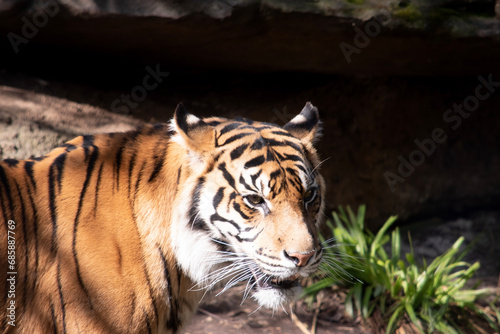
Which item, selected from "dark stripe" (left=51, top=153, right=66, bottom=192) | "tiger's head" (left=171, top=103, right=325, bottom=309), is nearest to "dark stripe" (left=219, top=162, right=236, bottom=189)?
"tiger's head" (left=171, top=103, right=325, bottom=309)

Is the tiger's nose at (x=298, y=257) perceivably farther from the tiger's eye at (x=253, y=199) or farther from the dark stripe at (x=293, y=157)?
the dark stripe at (x=293, y=157)

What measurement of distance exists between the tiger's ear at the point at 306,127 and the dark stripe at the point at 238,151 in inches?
15.0

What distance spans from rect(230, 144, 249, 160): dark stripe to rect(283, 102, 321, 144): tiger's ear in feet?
1.25

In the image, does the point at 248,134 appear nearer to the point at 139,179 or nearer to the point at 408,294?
the point at 139,179

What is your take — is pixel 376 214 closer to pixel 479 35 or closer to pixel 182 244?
pixel 479 35

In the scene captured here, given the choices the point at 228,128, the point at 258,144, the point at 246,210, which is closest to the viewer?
the point at 246,210

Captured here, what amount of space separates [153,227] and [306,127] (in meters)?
0.99

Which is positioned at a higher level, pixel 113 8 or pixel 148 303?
pixel 113 8

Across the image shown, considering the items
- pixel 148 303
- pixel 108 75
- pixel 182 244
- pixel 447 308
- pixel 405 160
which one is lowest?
pixel 447 308

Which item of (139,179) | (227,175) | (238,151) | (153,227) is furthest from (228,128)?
(153,227)

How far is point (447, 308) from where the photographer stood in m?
4.18

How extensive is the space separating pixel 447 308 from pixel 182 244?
2.76 metres

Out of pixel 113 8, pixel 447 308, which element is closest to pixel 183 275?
pixel 113 8

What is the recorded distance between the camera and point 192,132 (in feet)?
7.97
